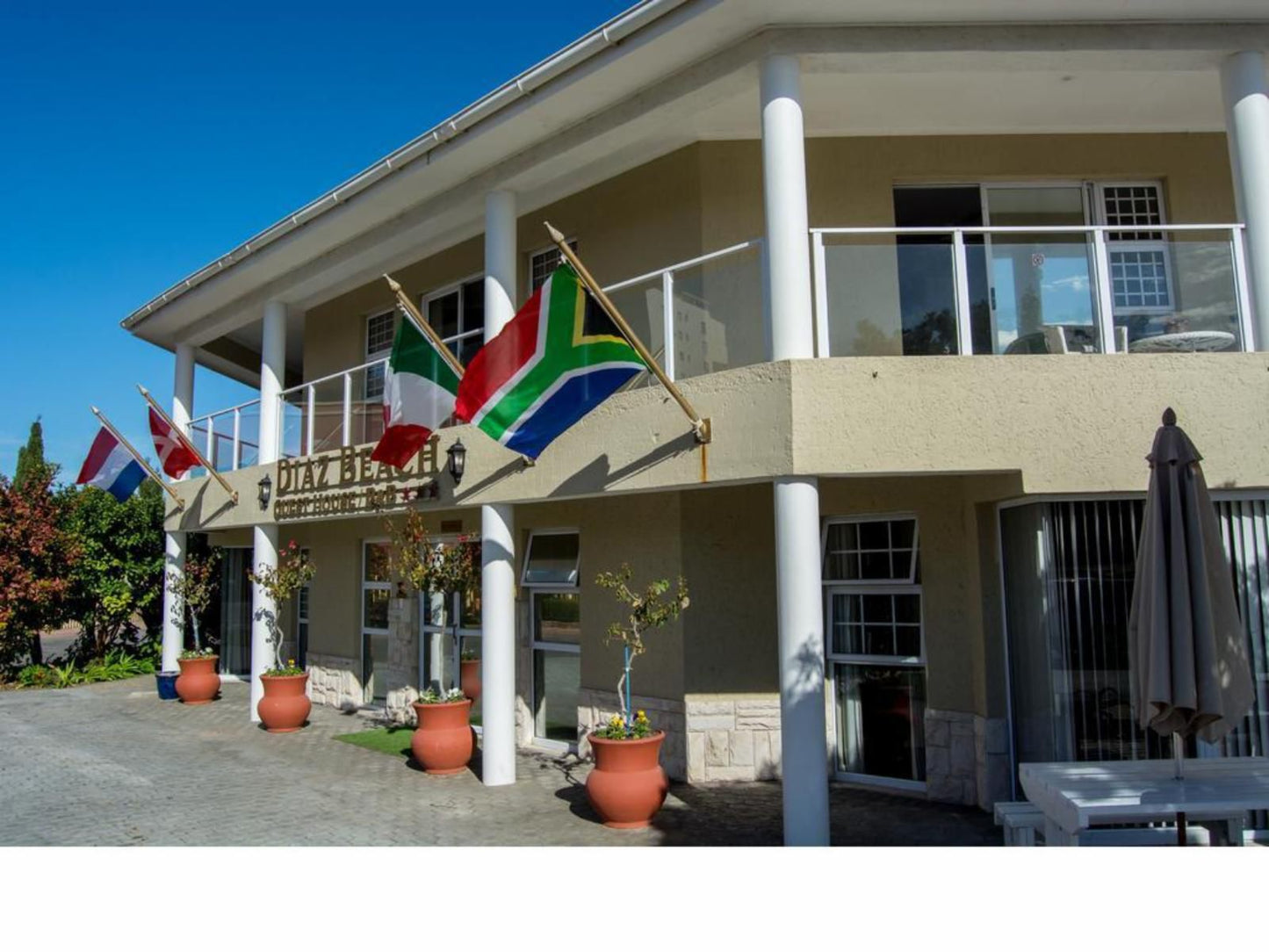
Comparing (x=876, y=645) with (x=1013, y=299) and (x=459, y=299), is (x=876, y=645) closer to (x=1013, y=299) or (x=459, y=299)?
(x=1013, y=299)

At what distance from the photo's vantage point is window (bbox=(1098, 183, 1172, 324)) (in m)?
7.53

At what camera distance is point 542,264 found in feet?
39.0

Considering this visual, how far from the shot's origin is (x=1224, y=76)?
7.59m

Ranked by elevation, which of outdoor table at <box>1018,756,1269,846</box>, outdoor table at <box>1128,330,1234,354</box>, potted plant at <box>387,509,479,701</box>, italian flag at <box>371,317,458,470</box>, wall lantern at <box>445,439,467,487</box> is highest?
italian flag at <box>371,317,458,470</box>

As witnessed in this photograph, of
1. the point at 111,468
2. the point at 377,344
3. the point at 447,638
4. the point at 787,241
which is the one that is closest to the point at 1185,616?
the point at 787,241

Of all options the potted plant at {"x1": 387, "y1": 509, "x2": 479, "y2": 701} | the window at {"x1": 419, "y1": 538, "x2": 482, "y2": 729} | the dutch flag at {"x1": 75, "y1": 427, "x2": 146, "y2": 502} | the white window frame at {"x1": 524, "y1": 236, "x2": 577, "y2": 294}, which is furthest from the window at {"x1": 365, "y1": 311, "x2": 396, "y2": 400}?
the dutch flag at {"x1": 75, "y1": 427, "x2": 146, "y2": 502}

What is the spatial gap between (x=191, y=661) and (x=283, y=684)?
399 centimetres

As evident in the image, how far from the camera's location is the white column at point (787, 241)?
7137 mm

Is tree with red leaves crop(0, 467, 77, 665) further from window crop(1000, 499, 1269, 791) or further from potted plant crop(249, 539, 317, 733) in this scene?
window crop(1000, 499, 1269, 791)

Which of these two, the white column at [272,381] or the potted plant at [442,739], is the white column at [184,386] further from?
the potted plant at [442,739]

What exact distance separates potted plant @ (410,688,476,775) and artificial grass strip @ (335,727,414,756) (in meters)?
1.30

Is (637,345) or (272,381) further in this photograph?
(272,381)

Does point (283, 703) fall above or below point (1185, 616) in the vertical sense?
below
